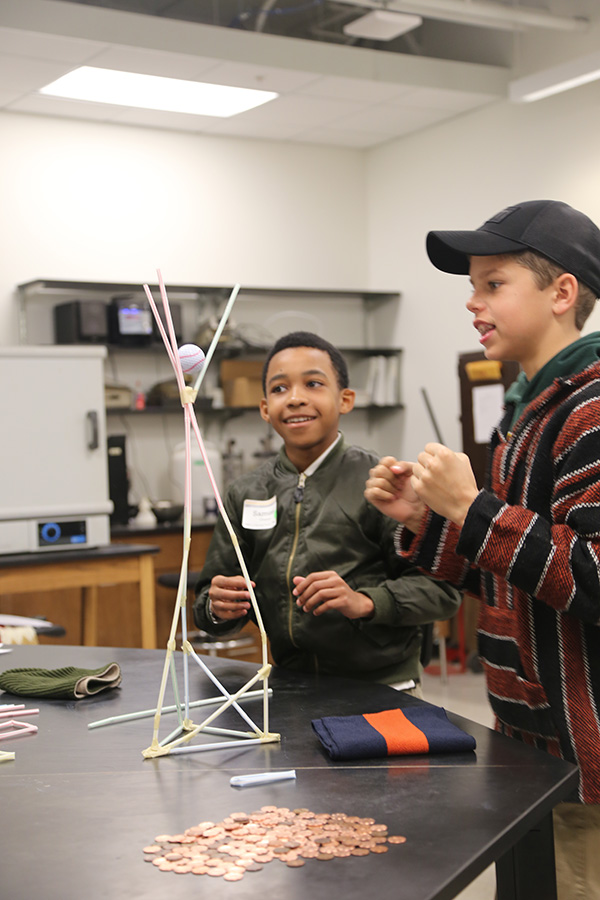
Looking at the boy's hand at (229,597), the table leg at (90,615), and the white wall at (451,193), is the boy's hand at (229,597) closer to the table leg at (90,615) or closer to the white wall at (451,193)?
the table leg at (90,615)

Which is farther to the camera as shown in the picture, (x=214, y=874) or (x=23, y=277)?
(x=23, y=277)

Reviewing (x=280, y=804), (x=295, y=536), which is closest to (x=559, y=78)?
(x=295, y=536)

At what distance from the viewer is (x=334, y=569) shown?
1885mm

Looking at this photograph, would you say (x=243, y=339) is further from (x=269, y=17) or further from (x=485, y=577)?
(x=485, y=577)

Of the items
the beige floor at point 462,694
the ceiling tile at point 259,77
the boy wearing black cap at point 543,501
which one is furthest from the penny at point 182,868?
the ceiling tile at point 259,77

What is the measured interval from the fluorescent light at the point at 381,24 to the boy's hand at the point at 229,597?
3.88 meters

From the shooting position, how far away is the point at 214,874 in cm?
95

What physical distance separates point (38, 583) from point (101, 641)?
1049 mm

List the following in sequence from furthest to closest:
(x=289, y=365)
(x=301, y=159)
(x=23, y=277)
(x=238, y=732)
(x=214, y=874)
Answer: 1. (x=301, y=159)
2. (x=23, y=277)
3. (x=289, y=365)
4. (x=238, y=732)
5. (x=214, y=874)

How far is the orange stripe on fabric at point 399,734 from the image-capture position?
126 cm

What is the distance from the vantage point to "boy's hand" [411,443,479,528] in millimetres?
1338

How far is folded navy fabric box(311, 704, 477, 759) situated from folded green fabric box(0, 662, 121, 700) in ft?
1.59

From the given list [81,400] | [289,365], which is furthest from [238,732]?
[81,400]

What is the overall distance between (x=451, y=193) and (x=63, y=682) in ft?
16.9
